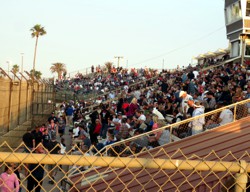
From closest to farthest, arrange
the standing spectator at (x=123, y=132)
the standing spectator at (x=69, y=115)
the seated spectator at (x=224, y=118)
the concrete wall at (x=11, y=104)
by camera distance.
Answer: the seated spectator at (x=224, y=118) → the concrete wall at (x=11, y=104) → the standing spectator at (x=123, y=132) → the standing spectator at (x=69, y=115)

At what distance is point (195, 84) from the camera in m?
22.9

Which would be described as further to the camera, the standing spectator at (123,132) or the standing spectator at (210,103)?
the standing spectator at (123,132)

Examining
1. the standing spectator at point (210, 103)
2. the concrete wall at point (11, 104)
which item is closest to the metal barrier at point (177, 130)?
the standing spectator at point (210, 103)

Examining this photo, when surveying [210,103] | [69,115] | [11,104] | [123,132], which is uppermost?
[210,103]

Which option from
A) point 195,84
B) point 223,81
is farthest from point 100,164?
point 195,84

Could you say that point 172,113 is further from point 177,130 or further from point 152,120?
point 177,130

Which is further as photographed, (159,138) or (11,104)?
(11,104)

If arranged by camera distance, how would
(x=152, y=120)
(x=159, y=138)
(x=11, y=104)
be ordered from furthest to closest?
(x=152, y=120) < (x=11, y=104) < (x=159, y=138)

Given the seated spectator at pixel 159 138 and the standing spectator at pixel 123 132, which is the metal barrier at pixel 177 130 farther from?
the standing spectator at pixel 123 132

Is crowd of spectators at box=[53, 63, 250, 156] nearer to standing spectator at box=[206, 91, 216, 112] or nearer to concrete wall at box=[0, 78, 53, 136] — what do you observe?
standing spectator at box=[206, 91, 216, 112]

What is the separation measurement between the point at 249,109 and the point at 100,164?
31.2 feet

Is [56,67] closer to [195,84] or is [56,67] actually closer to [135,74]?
[135,74]

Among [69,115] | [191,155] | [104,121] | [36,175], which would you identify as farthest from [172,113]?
[69,115]

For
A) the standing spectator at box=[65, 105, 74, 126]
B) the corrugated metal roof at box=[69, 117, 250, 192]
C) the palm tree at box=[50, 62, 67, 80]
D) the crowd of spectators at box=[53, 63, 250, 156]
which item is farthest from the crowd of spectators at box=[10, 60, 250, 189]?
the palm tree at box=[50, 62, 67, 80]
